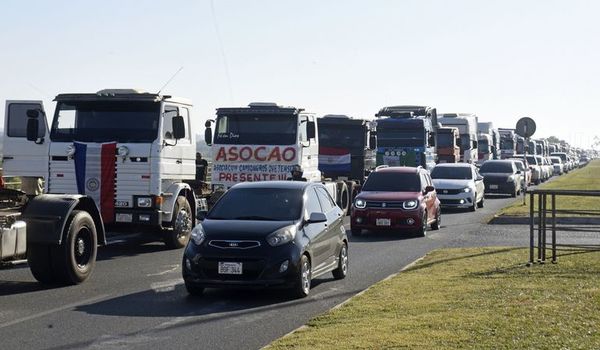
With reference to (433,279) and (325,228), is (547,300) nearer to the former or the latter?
(433,279)

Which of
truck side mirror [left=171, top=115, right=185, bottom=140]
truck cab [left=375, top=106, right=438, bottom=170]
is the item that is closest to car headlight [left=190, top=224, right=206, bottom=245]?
truck side mirror [left=171, top=115, right=185, bottom=140]

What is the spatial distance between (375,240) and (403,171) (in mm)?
3253

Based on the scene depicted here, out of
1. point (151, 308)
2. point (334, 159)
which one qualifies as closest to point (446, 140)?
point (334, 159)

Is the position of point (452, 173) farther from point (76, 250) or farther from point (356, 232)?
point (76, 250)

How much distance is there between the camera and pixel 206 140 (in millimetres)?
25109

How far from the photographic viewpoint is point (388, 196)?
79.3ft

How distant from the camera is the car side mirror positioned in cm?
1389

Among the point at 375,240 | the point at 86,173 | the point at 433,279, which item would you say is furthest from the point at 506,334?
the point at 375,240

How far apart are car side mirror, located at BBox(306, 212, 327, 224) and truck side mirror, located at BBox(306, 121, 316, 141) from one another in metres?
11.3

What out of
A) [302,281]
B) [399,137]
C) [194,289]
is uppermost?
[399,137]

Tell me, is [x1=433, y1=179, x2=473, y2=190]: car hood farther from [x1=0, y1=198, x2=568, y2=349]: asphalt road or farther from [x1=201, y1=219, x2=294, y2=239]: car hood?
[x1=201, y1=219, x2=294, y2=239]: car hood

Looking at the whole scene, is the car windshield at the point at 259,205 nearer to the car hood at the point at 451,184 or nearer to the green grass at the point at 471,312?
the green grass at the point at 471,312

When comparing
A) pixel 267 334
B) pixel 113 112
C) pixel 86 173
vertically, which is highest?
pixel 113 112

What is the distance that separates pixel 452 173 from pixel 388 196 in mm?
11171
